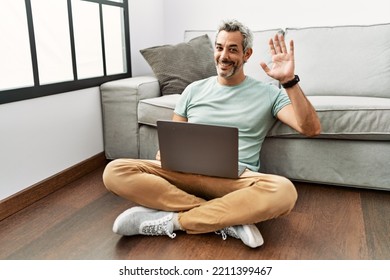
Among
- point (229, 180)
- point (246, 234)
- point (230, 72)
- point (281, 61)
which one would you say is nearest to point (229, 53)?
point (230, 72)

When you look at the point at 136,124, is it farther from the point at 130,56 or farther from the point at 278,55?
the point at 278,55

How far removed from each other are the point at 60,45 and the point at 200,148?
1.10 metres

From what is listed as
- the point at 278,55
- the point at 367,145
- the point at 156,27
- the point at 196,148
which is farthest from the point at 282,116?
the point at 156,27

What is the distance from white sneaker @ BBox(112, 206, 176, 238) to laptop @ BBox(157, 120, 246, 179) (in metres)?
0.21

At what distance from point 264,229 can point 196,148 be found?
454mm

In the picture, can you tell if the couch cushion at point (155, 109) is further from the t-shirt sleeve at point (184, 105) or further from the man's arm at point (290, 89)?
the man's arm at point (290, 89)

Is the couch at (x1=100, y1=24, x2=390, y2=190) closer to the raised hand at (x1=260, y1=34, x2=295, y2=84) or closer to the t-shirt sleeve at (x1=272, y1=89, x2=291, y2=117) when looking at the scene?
the t-shirt sleeve at (x1=272, y1=89, x2=291, y2=117)

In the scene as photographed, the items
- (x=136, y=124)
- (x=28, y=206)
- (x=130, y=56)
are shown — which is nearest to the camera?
(x=28, y=206)

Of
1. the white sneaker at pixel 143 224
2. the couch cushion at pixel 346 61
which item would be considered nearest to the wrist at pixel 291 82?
the white sneaker at pixel 143 224

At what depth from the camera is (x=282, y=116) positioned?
5.19 feet

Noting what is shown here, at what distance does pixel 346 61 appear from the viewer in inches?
87.0

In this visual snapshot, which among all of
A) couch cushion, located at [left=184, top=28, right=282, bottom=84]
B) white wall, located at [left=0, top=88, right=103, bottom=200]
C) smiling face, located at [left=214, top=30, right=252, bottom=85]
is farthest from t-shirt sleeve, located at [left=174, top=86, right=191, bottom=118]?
couch cushion, located at [left=184, top=28, right=282, bottom=84]

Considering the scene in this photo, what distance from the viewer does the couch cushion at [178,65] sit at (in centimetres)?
234

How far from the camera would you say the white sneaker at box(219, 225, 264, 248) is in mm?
1350
